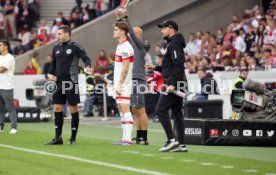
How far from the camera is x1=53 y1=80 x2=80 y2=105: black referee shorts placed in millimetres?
15789

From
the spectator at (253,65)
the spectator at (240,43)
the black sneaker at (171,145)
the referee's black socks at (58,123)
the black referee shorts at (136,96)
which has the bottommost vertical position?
the black sneaker at (171,145)

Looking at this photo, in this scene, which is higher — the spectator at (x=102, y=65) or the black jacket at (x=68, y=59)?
the spectator at (x=102, y=65)

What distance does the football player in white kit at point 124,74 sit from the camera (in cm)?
1530

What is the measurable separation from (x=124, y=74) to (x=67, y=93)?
1.18m

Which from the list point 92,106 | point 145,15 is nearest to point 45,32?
point 145,15

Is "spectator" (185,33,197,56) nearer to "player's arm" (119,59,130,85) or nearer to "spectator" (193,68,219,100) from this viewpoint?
"spectator" (193,68,219,100)

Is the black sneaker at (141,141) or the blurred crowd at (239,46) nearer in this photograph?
the black sneaker at (141,141)

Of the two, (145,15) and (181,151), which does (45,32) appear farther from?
(181,151)

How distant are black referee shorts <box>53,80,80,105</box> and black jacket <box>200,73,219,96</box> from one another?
26.9 feet

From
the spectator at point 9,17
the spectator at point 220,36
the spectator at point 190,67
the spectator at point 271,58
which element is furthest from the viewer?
the spectator at point 9,17

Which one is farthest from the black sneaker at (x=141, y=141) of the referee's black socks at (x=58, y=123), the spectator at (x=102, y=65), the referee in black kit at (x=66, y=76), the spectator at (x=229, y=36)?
the spectator at (x=229, y=36)

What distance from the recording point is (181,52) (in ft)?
46.1

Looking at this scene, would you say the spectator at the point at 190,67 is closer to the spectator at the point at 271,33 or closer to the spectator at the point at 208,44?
the spectator at the point at 208,44

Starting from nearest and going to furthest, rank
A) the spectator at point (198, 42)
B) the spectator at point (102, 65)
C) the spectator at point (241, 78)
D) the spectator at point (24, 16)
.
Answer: the spectator at point (241, 78), the spectator at point (102, 65), the spectator at point (198, 42), the spectator at point (24, 16)
